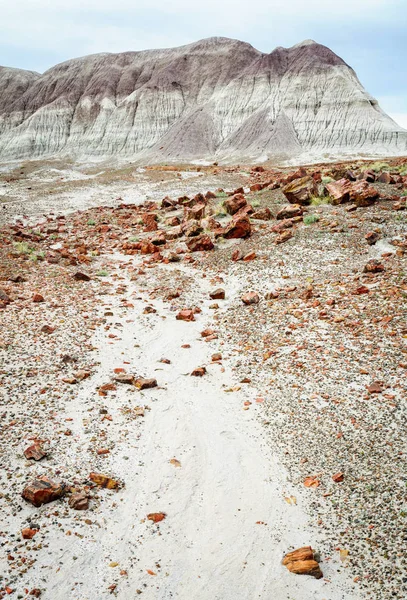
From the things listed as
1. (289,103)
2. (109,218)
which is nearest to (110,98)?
(289,103)

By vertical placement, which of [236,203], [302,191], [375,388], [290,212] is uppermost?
[302,191]

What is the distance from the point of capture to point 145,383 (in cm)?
712

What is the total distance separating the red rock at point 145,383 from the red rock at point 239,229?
7.76 meters

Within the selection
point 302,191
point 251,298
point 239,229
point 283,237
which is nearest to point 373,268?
point 251,298

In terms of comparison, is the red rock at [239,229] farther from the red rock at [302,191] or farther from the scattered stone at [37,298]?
the scattered stone at [37,298]

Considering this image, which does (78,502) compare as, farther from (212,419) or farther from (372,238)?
(372,238)

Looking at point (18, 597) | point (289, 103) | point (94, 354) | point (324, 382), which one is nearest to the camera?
point (18, 597)

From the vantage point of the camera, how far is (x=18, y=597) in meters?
3.81

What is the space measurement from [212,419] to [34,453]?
253 cm

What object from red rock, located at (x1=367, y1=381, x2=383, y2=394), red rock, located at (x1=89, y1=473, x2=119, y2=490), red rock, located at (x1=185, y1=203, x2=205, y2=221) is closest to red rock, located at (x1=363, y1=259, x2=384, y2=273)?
red rock, located at (x1=367, y1=381, x2=383, y2=394)

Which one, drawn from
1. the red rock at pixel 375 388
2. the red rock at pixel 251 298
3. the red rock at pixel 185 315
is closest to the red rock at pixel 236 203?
the red rock at pixel 251 298

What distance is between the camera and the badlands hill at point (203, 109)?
58.4 m

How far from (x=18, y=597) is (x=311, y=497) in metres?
3.13

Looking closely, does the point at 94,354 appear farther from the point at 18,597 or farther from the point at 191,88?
the point at 191,88
